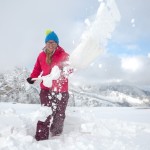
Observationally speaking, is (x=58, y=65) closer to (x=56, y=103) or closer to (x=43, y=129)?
(x=56, y=103)

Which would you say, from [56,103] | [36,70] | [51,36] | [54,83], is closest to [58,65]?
[54,83]

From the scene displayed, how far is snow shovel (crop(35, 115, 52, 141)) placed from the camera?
6.34m

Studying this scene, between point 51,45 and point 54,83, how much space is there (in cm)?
77

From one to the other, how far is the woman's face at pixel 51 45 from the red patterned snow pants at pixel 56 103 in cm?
90

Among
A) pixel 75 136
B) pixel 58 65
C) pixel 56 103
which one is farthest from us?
pixel 56 103

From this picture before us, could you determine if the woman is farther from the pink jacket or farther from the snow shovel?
the snow shovel

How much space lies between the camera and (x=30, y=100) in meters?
122

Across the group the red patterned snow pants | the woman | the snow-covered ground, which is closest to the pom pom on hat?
the woman

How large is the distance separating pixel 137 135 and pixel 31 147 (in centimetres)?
238

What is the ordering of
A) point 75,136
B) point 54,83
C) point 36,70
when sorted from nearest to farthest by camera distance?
point 75,136 < point 54,83 < point 36,70

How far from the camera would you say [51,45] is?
22.5ft

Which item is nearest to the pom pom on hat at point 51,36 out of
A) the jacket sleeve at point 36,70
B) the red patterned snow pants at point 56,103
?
the jacket sleeve at point 36,70

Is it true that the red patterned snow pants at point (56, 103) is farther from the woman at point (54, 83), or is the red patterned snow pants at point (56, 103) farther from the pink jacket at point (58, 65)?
the pink jacket at point (58, 65)

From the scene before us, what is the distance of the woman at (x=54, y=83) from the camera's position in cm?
684
